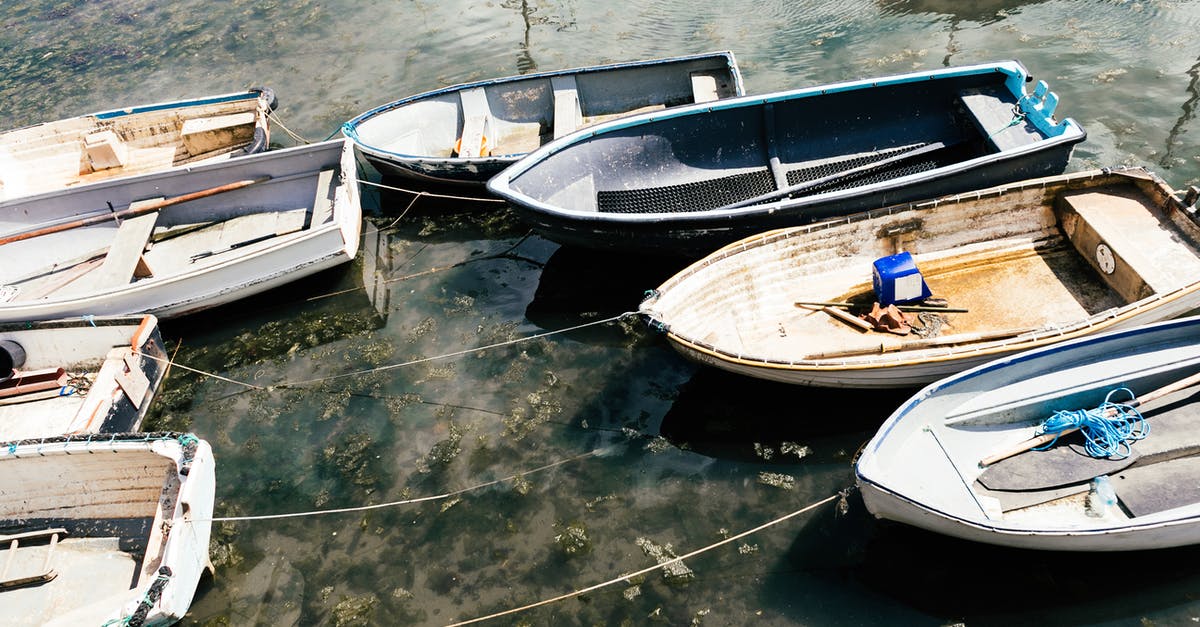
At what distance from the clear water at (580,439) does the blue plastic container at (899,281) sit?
4.04 feet

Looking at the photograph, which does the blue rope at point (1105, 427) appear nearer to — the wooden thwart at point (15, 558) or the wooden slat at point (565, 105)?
the wooden slat at point (565, 105)

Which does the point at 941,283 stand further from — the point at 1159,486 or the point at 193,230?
the point at 193,230

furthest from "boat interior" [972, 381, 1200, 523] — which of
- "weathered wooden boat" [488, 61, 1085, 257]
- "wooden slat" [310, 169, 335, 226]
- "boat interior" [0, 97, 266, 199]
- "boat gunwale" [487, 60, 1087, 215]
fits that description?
"boat interior" [0, 97, 266, 199]

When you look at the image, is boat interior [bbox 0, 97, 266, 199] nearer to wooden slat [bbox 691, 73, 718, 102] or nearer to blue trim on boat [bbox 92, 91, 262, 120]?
blue trim on boat [bbox 92, 91, 262, 120]

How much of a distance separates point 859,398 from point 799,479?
4.70 feet

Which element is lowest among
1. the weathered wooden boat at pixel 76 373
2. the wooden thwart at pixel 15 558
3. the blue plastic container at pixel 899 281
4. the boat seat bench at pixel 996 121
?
the wooden thwart at pixel 15 558

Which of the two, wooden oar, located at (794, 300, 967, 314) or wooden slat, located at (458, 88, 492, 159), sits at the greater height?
wooden slat, located at (458, 88, 492, 159)

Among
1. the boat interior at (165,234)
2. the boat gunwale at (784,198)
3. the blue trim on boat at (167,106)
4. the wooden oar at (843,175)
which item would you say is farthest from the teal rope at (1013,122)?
the blue trim on boat at (167,106)

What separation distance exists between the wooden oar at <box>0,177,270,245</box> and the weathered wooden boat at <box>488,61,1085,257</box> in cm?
503

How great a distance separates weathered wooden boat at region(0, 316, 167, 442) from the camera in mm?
10023

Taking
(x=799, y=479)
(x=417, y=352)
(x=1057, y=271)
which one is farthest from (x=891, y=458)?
(x=417, y=352)

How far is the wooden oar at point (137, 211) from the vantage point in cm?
1261

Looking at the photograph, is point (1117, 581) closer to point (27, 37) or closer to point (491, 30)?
point (491, 30)

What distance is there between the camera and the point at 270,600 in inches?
335
